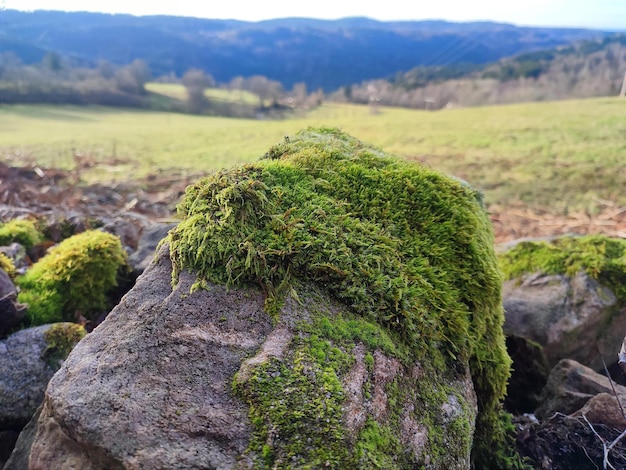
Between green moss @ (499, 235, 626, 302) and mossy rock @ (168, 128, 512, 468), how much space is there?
2.24 meters

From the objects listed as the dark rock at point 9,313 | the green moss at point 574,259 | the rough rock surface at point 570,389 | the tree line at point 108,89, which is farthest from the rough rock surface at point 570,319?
the tree line at point 108,89

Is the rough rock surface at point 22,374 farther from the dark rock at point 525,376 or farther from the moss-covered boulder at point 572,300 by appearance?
the moss-covered boulder at point 572,300

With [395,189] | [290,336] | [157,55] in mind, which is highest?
[395,189]

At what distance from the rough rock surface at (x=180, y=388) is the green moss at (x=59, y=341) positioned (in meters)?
1.33

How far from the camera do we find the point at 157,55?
10175 cm

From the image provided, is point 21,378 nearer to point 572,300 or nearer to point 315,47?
point 572,300

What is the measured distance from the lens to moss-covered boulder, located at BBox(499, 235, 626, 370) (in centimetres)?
479

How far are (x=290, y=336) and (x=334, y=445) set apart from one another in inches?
23.1

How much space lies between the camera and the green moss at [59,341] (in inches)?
141

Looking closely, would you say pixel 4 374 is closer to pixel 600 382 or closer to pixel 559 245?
pixel 600 382

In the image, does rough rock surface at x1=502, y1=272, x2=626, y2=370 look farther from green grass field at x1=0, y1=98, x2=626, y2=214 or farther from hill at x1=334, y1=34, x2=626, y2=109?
hill at x1=334, y1=34, x2=626, y2=109

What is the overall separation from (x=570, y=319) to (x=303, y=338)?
147 inches

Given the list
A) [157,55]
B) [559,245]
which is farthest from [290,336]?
[157,55]

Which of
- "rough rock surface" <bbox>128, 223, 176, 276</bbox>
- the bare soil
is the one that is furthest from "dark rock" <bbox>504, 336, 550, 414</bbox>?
the bare soil
